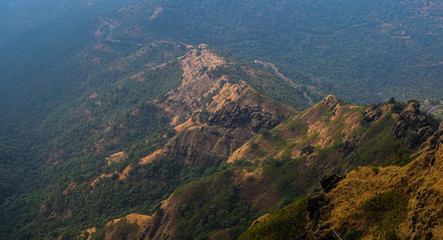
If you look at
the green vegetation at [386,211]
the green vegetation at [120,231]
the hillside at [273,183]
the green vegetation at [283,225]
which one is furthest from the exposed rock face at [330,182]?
the green vegetation at [120,231]

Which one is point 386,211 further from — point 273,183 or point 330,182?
point 273,183

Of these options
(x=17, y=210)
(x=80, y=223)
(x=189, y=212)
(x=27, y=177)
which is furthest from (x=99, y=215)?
(x=27, y=177)

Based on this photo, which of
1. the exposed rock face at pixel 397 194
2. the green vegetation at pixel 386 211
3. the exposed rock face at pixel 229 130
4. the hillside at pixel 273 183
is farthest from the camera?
the exposed rock face at pixel 229 130

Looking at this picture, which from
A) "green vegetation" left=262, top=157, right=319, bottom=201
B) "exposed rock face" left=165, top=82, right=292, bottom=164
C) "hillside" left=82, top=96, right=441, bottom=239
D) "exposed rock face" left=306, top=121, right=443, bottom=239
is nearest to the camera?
"exposed rock face" left=306, top=121, right=443, bottom=239

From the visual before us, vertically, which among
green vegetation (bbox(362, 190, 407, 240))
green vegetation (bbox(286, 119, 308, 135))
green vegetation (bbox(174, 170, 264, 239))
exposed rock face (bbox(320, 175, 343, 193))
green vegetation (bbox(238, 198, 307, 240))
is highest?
green vegetation (bbox(362, 190, 407, 240))

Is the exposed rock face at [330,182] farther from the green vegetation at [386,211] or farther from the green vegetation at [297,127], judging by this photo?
the green vegetation at [297,127]

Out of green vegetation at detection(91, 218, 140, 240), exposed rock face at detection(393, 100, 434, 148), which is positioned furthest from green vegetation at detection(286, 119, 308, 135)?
green vegetation at detection(91, 218, 140, 240)

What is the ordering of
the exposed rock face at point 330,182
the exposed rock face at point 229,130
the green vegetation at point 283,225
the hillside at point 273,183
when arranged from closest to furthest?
the exposed rock face at point 330,182 < the green vegetation at point 283,225 < the hillside at point 273,183 < the exposed rock face at point 229,130

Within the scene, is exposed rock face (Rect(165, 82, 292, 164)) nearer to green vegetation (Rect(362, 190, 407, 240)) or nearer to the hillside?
the hillside
